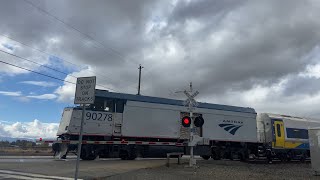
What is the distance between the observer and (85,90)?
321 inches

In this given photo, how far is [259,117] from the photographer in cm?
2777

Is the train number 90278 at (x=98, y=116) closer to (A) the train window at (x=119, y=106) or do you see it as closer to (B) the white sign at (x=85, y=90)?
(A) the train window at (x=119, y=106)

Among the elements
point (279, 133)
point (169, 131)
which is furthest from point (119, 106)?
point (279, 133)

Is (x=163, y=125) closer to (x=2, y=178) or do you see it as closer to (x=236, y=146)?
(x=236, y=146)

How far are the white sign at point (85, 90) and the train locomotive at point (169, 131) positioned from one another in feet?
34.8

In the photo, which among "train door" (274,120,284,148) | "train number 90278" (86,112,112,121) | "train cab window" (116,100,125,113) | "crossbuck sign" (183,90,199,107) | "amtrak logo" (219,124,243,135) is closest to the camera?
"crossbuck sign" (183,90,199,107)

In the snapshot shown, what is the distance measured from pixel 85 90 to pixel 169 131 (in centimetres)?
1537

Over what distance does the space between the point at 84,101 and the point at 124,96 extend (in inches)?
533

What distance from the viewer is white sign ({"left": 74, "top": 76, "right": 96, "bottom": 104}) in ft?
26.2

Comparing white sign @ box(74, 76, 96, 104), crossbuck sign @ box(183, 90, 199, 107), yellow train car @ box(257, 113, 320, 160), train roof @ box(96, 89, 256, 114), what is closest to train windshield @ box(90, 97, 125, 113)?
train roof @ box(96, 89, 256, 114)

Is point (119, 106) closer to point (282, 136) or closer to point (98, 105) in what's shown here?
point (98, 105)

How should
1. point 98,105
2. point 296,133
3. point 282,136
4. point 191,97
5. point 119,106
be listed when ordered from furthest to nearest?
point 296,133 < point 282,136 < point 119,106 < point 98,105 < point 191,97

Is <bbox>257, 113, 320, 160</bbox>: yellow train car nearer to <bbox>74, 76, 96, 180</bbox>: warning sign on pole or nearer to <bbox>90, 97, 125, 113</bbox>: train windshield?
<bbox>90, 97, 125, 113</bbox>: train windshield

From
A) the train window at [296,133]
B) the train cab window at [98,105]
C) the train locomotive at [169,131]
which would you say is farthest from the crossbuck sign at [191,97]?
the train window at [296,133]
